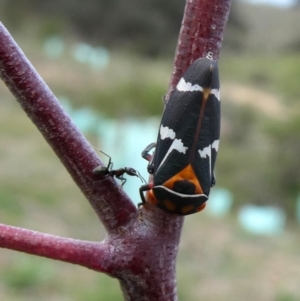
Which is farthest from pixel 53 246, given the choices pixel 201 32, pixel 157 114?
pixel 157 114

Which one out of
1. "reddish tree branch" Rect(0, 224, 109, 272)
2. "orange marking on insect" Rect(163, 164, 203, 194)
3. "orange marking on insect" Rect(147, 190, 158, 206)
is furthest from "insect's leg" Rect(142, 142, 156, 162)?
"reddish tree branch" Rect(0, 224, 109, 272)

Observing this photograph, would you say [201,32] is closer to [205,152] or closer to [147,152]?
[205,152]

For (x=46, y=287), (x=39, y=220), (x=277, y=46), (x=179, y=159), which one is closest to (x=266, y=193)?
(x=39, y=220)

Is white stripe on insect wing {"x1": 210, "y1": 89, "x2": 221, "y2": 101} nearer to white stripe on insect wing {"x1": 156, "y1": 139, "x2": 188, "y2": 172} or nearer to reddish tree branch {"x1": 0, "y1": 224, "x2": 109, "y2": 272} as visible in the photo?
white stripe on insect wing {"x1": 156, "y1": 139, "x2": 188, "y2": 172}

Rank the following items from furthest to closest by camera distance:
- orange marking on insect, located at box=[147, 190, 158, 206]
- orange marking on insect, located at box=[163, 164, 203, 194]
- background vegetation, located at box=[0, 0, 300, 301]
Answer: background vegetation, located at box=[0, 0, 300, 301] → orange marking on insect, located at box=[163, 164, 203, 194] → orange marking on insect, located at box=[147, 190, 158, 206]

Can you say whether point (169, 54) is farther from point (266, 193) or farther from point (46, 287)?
point (46, 287)

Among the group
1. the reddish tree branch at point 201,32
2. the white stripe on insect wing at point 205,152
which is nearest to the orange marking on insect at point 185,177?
the white stripe on insect wing at point 205,152

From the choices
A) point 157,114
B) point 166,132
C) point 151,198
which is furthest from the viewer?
point 157,114

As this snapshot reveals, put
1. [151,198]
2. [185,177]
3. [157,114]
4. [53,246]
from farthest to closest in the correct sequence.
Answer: [157,114] → [185,177] → [151,198] → [53,246]
